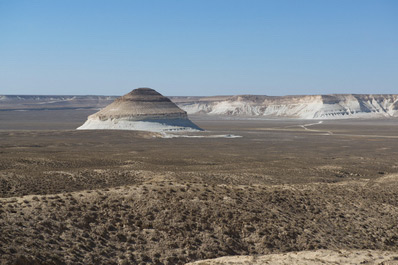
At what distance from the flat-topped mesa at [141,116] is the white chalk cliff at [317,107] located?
271 ft

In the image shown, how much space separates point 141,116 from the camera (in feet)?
274

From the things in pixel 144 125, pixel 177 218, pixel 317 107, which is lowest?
pixel 177 218

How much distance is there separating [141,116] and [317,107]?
96.3 m

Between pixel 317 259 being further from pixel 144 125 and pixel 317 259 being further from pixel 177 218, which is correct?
pixel 144 125

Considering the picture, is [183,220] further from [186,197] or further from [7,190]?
[7,190]

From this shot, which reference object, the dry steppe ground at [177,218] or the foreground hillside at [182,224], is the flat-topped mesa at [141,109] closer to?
the dry steppe ground at [177,218]

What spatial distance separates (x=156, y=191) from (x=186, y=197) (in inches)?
48.7

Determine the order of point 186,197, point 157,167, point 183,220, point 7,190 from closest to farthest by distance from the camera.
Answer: point 183,220
point 186,197
point 7,190
point 157,167

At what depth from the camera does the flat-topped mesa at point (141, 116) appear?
272ft

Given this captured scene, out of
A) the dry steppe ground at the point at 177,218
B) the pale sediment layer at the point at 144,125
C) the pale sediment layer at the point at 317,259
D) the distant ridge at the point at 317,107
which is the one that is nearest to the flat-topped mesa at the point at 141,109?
the pale sediment layer at the point at 144,125

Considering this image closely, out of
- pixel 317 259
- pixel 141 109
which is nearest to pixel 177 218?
pixel 317 259

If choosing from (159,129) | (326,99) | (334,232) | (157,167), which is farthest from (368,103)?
(334,232)

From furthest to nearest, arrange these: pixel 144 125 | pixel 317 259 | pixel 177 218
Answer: pixel 144 125 < pixel 177 218 < pixel 317 259

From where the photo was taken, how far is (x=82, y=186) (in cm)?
2434
